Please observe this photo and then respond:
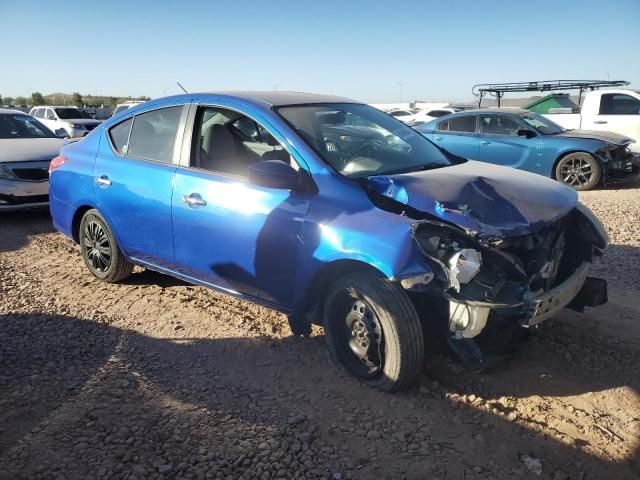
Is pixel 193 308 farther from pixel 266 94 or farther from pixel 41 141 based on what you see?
pixel 41 141

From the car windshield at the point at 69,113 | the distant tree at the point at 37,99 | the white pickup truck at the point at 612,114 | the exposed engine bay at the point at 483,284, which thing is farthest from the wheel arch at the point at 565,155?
the distant tree at the point at 37,99

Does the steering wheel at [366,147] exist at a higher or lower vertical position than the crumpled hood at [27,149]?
higher

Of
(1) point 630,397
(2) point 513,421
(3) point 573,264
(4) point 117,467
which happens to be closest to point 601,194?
(3) point 573,264

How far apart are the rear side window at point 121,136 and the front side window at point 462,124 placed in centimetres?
748

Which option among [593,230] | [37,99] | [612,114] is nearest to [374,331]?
[593,230]

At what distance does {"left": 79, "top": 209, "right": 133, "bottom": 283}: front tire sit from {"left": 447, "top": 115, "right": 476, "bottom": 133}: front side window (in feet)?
25.1

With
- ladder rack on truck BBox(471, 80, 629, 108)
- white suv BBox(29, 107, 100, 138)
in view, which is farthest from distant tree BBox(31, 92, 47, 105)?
ladder rack on truck BBox(471, 80, 629, 108)

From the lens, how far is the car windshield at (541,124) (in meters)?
9.86

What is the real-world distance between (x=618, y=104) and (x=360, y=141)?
415 inches

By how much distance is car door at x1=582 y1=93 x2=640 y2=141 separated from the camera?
11305mm

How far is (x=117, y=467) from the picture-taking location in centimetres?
253

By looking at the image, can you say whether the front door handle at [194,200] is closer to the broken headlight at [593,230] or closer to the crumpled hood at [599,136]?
the broken headlight at [593,230]

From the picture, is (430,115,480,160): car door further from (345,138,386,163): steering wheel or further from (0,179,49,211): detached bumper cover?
(0,179,49,211): detached bumper cover

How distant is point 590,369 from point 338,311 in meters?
1.71
